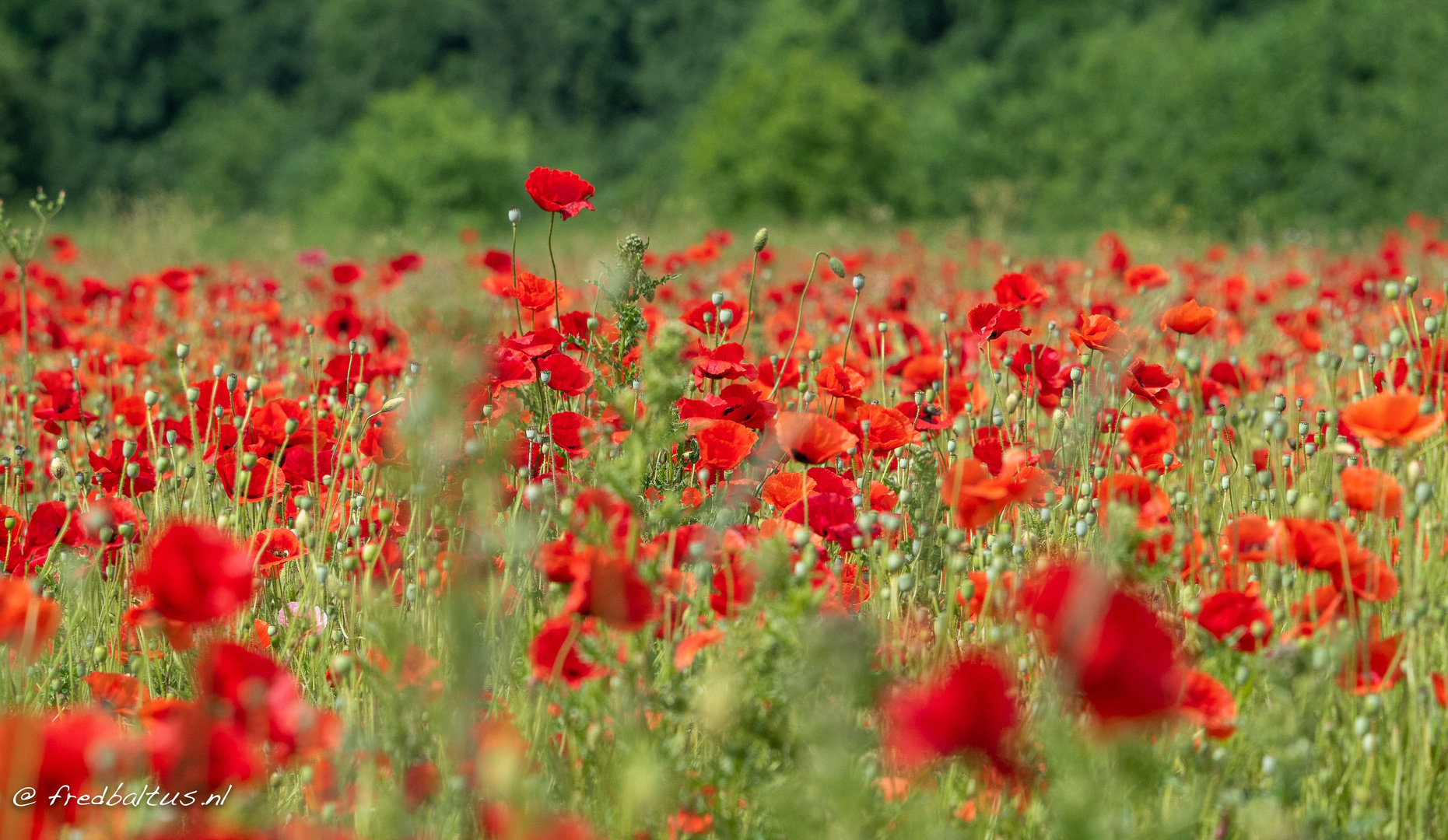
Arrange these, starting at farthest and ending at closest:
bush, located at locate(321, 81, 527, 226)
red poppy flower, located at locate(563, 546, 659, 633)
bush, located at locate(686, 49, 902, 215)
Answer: bush, located at locate(321, 81, 527, 226), bush, located at locate(686, 49, 902, 215), red poppy flower, located at locate(563, 546, 659, 633)

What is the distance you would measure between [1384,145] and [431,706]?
23230mm

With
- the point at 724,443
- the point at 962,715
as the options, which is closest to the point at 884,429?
the point at 724,443

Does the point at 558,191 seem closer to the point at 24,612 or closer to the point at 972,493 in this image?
the point at 972,493

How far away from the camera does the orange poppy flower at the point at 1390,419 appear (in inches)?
50.1

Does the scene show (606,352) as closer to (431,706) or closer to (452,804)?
(431,706)

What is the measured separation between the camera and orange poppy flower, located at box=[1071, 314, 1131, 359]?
6.23ft

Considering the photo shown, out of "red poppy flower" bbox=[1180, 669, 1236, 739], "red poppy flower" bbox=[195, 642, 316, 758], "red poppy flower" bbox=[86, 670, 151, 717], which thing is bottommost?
"red poppy flower" bbox=[86, 670, 151, 717]

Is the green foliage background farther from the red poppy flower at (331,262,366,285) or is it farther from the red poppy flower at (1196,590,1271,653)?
the red poppy flower at (1196,590,1271,653)

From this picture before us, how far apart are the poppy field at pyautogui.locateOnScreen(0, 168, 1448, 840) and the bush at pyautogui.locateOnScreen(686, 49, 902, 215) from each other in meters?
21.3

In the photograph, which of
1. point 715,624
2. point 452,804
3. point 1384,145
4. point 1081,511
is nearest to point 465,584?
point 452,804

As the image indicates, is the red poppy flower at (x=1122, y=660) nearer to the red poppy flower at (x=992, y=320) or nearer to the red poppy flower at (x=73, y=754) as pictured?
the red poppy flower at (x=73, y=754)

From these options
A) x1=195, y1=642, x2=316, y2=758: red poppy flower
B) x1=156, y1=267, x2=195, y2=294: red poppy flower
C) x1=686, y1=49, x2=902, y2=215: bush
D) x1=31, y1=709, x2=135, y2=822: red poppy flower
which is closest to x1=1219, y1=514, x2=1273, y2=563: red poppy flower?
x1=195, y1=642, x2=316, y2=758: red poppy flower

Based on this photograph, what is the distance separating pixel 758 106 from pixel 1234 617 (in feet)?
81.3

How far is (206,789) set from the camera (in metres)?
1.08
